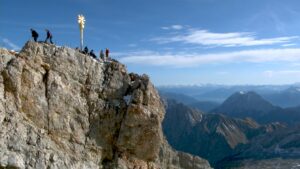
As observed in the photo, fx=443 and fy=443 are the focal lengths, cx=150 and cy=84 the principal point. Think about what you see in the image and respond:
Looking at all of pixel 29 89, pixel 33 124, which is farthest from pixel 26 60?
pixel 33 124

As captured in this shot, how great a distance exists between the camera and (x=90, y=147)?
178 ft

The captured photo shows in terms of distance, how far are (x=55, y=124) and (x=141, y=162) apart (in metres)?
13.2

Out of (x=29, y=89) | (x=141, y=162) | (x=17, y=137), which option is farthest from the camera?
(x=141, y=162)

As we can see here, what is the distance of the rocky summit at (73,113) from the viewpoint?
155 feet

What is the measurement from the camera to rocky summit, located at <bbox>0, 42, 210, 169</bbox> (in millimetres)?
47219

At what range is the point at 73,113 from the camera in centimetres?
5334

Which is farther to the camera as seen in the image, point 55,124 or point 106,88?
point 106,88

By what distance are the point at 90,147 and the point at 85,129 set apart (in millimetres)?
2297

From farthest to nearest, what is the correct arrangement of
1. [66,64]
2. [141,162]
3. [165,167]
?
[165,167]
[141,162]
[66,64]

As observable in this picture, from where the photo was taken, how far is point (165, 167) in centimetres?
7900

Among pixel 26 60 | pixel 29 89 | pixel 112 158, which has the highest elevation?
pixel 26 60

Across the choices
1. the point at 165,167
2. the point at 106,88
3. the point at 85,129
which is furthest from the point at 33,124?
the point at 165,167

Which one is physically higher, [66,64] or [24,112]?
[66,64]

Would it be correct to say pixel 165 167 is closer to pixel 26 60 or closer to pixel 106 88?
pixel 106 88
